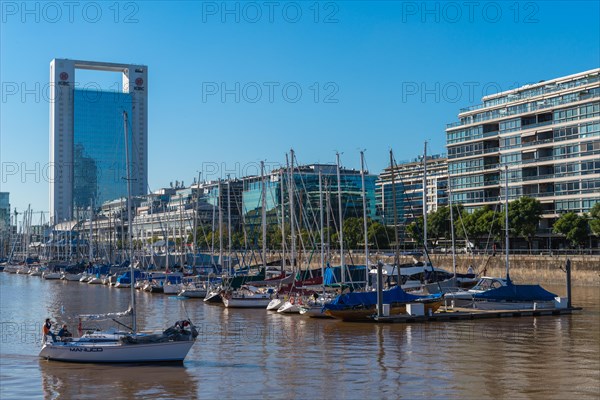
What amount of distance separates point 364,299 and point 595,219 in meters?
52.8

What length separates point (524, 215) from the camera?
362ft

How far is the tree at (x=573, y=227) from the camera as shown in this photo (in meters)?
103

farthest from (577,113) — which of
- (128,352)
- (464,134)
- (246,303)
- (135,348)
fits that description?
(128,352)

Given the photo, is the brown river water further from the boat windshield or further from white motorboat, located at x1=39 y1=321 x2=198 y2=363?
the boat windshield

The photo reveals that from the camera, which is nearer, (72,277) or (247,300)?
(247,300)

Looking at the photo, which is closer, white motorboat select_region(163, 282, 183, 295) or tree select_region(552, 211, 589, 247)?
white motorboat select_region(163, 282, 183, 295)

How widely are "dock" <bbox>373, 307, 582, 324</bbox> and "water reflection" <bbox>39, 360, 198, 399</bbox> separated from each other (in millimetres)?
21366

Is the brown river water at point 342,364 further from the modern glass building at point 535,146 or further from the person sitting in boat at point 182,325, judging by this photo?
the modern glass building at point 535,146

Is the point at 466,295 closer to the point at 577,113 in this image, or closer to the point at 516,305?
the point at 516,305

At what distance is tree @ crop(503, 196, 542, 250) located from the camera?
11019 cm

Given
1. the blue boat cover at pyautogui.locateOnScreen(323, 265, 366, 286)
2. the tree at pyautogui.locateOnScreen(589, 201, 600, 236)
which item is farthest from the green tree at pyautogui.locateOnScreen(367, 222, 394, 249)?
the blue boat cover at pyautogui.locateOnScreen(323, 265, 366, 286)

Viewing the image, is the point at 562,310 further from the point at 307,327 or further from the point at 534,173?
the point at 534,173

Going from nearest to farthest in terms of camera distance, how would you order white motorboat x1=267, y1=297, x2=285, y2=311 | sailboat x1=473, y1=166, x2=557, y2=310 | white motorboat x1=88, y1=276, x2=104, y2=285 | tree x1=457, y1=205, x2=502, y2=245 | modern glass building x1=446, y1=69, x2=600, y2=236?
1. sailboat x1=473, y1=166, x2=557, y2=310
2. white motorboat x1=267, y1=297, x2=285, y2=311
3. modern glass building x1=446, y1=69, x2=600, y2=236
4. tree x1=457, y1=205, x2=502, y2=245
5. white motorboat x1=88, y1=276, x2=104, y2=285

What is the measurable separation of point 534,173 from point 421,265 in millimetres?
37683
